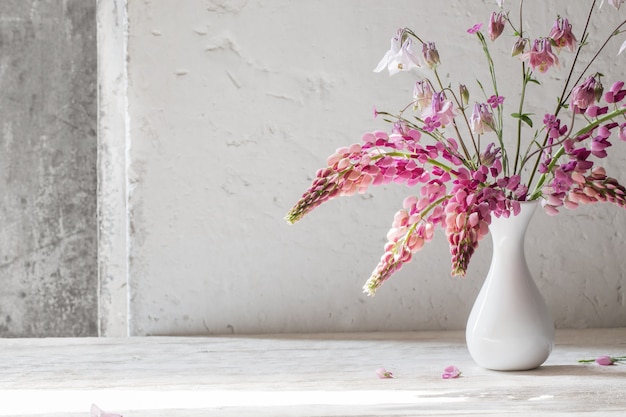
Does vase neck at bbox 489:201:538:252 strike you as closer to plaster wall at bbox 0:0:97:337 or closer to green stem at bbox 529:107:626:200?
green stem at bbox 529:107:626:200

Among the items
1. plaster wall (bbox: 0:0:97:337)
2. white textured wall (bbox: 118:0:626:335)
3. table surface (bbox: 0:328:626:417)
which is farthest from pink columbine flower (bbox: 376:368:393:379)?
plaster wall (bbox: 0:0:97:337)

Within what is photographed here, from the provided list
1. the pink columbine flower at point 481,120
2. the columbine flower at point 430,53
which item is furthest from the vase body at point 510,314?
the columbine flower at point 430,53

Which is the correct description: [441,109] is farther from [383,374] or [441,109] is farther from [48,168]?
[48,168]

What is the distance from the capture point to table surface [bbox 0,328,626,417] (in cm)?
97

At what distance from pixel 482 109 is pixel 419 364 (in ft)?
1.37

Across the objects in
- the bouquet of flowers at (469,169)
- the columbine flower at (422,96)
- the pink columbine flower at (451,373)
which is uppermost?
the columbine flower at (422,96)

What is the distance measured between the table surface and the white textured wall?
2.8 inches

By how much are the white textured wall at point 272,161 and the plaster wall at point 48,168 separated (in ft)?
0.90

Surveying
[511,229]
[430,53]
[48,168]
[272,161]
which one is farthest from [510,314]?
[48,168]

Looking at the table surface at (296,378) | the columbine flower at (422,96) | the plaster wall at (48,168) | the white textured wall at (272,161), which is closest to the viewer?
the table surface at (296,378)

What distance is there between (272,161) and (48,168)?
1.74ft

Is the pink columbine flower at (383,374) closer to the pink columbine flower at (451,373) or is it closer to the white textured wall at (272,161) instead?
the pink columbine flower at (451,373)

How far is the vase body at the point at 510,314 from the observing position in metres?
1.08

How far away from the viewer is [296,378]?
3.69 ft
